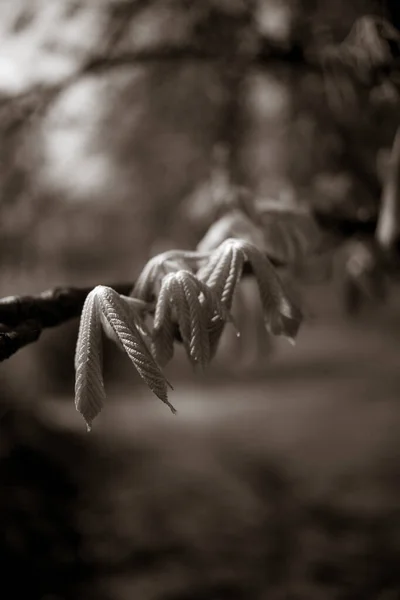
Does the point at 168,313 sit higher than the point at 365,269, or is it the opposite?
the point at 168,313

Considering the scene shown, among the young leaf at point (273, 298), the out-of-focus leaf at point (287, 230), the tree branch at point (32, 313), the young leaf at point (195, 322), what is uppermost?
the tree branch at point (32, 313)

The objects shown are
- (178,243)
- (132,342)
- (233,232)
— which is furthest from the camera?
(178,243)

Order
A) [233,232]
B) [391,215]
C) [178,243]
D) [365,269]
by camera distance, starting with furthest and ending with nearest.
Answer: [178,243] < [365,269] < [391,215] < [233,232]

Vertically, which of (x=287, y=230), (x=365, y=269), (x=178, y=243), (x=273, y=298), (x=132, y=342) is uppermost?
(x=132, y=342)

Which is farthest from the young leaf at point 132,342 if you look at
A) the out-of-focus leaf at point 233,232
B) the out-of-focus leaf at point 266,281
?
the out-of-focus leaf at point 233,232

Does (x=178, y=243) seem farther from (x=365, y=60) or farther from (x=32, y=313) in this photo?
(x=32, y=313)

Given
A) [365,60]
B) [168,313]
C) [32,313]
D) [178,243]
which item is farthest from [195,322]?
[178,243]

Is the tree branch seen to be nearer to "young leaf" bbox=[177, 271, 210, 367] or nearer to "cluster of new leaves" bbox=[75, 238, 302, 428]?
"cluster of new leaves" bbox=[75, 238, 302, 428]

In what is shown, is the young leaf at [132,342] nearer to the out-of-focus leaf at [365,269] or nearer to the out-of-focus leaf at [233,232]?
the out-of-focus leaf at [233,232]

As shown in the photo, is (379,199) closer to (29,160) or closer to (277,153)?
(277,153)
